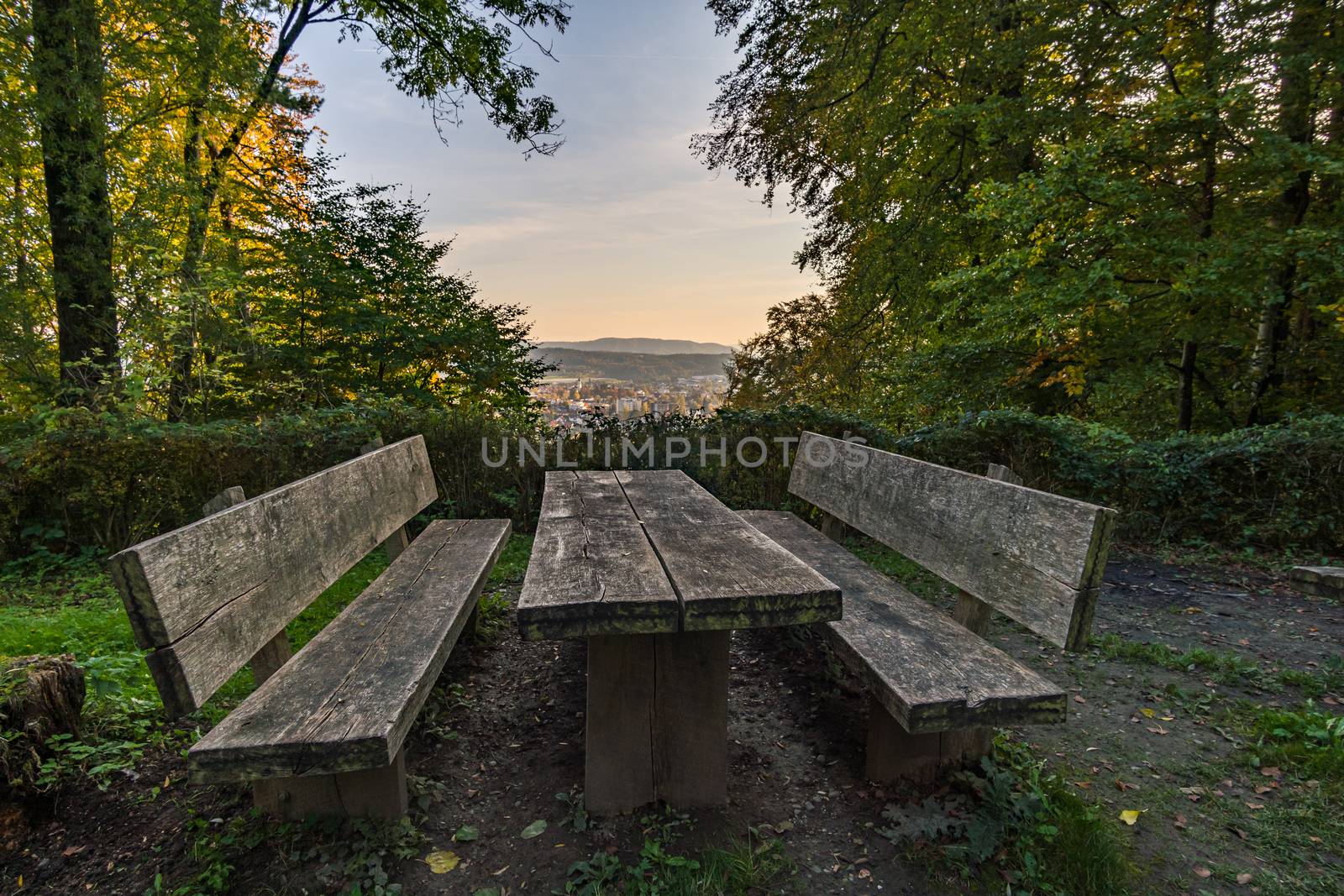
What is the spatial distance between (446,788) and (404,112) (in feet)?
33.5

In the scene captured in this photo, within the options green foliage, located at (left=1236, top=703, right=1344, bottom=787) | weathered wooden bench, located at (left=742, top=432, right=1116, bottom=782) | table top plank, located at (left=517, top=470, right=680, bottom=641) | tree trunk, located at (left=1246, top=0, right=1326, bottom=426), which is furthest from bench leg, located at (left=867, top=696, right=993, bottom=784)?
tree trunk, located at (left=1246, top=0, right=1326, bottom=426)

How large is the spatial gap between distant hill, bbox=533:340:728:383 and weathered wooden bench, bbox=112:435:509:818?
7511mm

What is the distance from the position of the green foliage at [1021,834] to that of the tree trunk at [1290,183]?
23.9 feet

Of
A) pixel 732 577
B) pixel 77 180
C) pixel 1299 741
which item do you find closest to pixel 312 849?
pixel 732 577

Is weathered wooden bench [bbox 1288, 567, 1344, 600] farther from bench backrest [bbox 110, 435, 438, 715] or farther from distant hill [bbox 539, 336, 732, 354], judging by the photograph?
distant hill [bbox 539, 336, 732, 354]

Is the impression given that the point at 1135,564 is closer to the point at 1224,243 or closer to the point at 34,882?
the point at 1224,243

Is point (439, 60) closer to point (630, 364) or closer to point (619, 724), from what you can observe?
point (630, 364)

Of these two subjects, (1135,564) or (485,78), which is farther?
(485,78)

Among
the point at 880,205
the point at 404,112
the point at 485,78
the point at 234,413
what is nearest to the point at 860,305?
the point at 880,205

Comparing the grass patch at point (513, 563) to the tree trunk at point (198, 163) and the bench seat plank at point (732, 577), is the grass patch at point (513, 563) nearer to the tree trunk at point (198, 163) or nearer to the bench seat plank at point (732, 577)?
the bench seat plank at point (732, 577)

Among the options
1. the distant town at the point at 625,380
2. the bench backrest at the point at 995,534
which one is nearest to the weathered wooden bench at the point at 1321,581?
the bench backrest at the point at 995,534

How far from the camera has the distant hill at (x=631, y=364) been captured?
10.5m

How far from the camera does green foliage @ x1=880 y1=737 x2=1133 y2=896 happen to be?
168cm

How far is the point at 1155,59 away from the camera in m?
6.97
